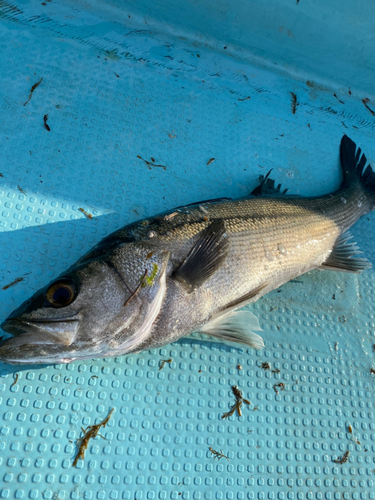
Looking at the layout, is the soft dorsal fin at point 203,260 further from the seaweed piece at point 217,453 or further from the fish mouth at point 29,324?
the seaweed piece at point 217,453

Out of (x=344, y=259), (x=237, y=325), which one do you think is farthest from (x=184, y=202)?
(x=344, y=259)

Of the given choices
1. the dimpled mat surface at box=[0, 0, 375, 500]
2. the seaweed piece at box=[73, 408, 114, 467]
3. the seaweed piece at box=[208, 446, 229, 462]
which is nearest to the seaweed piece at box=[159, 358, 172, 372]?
the dimpled mat surface at box=[0, 0, 375, 500]

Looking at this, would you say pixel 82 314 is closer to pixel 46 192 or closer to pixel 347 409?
pixel 46 192

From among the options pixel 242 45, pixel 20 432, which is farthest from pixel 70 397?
pixel 242 45

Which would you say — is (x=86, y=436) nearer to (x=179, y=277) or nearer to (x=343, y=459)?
(x=179, y=277)

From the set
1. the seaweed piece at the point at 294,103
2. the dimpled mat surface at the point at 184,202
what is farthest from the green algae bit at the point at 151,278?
the seaweed piece at the point at 294,103

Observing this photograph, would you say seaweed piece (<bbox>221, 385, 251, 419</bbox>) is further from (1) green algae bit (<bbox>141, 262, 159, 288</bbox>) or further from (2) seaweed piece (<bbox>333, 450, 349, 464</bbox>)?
(1) green algae bit (<bbox>141, 262, 159, 288</bbox>)
